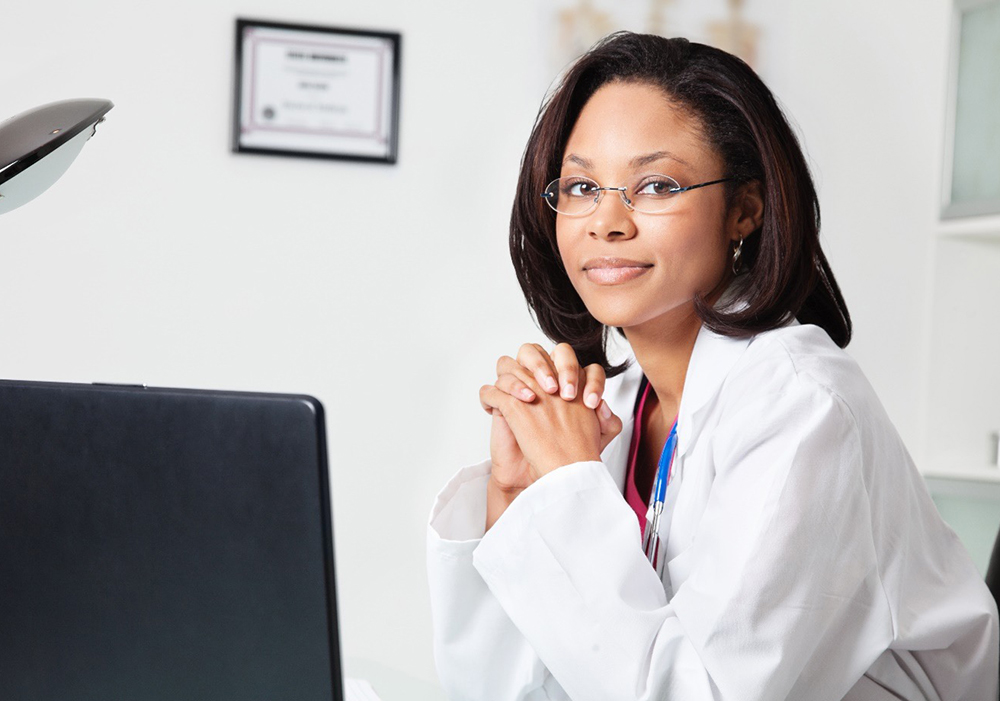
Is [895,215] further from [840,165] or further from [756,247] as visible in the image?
[756,247]

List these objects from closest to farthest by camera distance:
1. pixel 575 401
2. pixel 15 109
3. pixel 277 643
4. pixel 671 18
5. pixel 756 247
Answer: pixel 277 643 → pixel 575 401 → pixel 756 247 → pixel 15 109 → pixel 671 18

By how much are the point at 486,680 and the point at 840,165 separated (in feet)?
6.16

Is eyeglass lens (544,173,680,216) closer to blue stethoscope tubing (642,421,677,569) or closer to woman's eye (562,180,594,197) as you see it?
woman's eye (562,180,594,197)

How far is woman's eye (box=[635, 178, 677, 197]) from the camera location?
117 centimetres

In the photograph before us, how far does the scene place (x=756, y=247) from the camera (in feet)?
4.13

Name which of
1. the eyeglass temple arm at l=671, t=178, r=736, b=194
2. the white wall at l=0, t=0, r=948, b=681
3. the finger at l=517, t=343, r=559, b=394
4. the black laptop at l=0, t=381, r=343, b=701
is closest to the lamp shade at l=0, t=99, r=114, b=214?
the black laptop at l=0, t=381, r=343, b=701

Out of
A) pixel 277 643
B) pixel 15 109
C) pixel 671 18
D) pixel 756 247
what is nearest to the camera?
pixel 277 643

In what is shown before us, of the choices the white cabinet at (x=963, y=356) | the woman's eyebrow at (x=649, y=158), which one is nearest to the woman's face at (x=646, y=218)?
the woman's eyebrow at (x=649, y=158)

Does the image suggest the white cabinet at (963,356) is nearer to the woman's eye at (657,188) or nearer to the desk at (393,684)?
the woman's eye at (657,188)

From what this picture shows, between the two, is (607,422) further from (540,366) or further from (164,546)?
(164,546)

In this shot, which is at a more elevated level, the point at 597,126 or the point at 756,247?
the point at 597,126

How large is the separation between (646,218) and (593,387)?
208mm

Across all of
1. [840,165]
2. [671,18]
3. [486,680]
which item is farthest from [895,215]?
[486,680]

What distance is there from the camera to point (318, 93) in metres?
2.35
